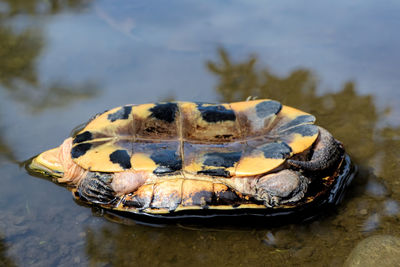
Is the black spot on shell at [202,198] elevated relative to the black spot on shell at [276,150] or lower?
lower

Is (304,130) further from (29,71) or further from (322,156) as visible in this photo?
(29,71)

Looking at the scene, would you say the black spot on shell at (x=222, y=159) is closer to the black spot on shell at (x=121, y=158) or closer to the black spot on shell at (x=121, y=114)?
the black spot on shell at (x=121, y=158)

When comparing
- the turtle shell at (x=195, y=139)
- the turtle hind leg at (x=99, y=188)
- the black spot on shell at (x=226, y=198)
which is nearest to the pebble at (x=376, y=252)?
the turtle shell at (x=195, y=139)

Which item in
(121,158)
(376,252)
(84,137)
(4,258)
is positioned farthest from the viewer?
(84,137)

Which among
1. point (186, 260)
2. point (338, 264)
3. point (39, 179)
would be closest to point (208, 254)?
point (186, 260)

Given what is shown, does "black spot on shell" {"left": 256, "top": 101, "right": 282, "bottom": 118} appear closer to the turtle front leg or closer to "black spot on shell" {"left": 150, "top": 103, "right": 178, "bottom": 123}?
"black spot on shell" {"left": 150, "top": 103, "right": 178, "bottom": 123}

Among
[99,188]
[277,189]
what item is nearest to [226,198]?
[277,189]
